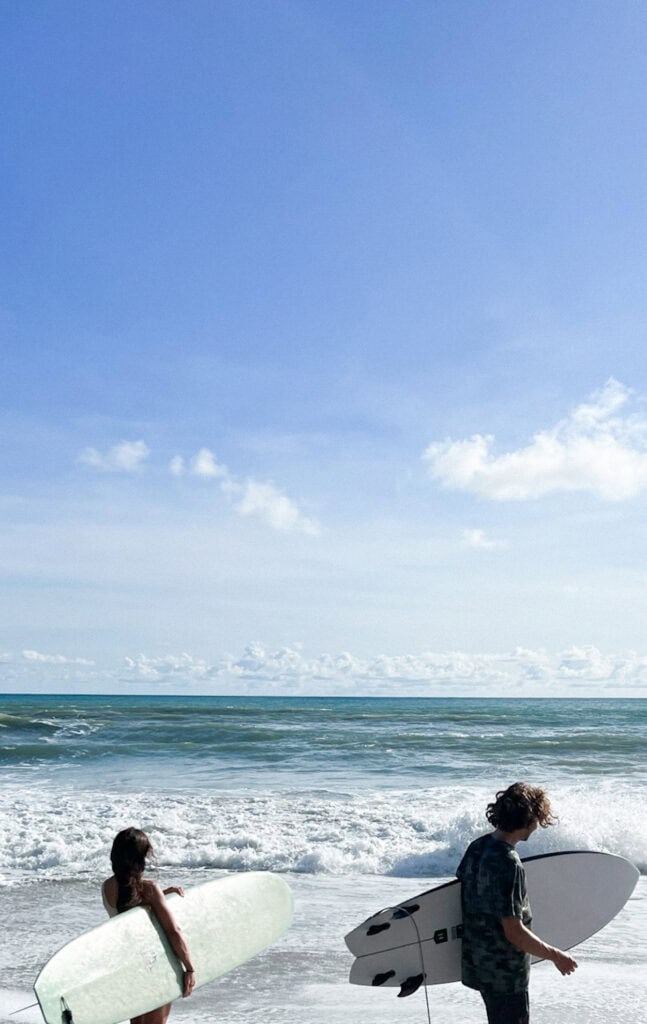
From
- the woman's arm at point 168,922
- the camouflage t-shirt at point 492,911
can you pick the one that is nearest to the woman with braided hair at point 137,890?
the woman's arm at point 168,922

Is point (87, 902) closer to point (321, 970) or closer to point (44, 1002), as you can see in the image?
point (321, 970)

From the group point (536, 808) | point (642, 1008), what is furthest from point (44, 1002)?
point (642, 1008)

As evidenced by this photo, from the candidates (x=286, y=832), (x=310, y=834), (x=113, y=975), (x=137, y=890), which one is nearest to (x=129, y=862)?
(x=137, y=890)

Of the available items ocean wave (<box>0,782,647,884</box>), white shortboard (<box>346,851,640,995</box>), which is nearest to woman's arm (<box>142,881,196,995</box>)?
white shortboard (<box>346,851,640,995</box>)

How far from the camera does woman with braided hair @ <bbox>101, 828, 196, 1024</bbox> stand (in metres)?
3.28

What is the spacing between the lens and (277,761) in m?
18.6

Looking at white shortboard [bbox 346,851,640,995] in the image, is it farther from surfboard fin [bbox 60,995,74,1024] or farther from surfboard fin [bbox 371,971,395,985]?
surfboard fin [bbox 60,995,74,1024]

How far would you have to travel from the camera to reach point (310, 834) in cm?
1022

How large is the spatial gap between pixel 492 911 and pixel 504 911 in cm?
4

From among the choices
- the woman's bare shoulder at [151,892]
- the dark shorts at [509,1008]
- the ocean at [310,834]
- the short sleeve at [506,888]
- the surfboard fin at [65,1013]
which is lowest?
the ocean at [310,834]

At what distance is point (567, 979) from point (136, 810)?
775 centimetres

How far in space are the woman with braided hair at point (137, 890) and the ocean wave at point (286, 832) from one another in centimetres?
582

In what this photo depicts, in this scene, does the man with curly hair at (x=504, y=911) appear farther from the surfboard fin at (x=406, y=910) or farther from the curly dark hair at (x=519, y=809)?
the surfboard fin at (x=406, y=910)

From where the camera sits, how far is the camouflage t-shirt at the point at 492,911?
271 cm
